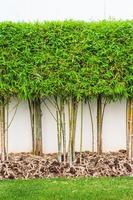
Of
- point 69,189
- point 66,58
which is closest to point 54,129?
point 66,58

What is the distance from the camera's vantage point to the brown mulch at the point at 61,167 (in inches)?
321

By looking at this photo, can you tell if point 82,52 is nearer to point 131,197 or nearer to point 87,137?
point 87,137

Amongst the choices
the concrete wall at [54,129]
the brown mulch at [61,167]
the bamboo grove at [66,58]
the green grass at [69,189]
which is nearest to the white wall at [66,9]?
the bamboo grove at [66,58]

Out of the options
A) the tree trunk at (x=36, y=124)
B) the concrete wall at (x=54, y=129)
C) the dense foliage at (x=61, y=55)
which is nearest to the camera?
the dense foliage at (x=61, y=55)

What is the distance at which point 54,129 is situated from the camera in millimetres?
9102

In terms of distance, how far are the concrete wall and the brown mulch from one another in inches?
19.4

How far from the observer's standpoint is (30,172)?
8172mm

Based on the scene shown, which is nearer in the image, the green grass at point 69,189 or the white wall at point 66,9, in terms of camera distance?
the green grass at point 69,189

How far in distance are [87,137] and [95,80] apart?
4.22 ft

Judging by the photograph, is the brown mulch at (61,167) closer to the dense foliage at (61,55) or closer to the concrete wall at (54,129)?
the concrete wall at (54,129)

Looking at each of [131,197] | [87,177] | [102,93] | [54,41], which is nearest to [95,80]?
[102,93]

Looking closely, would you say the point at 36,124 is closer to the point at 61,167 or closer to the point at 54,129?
the point at 54,129

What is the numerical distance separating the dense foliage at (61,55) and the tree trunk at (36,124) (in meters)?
0.68

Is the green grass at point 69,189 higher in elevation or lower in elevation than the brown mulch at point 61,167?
lower
